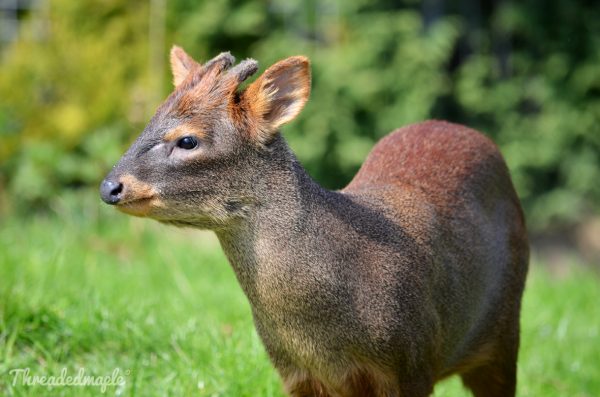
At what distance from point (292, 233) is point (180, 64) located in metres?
0.96

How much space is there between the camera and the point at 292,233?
373 cm

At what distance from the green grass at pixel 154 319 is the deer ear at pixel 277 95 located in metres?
0.66

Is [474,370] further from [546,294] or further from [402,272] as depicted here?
[546,294]

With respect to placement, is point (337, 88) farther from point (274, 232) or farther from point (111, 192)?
point (111, 192)

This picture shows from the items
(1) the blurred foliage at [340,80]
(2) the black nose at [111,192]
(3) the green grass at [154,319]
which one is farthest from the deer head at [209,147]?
(1) the blurred foliage at [340,80]

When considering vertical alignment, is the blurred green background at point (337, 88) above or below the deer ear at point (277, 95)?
below

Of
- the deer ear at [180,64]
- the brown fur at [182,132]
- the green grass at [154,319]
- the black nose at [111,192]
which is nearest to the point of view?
the black nose at [111,192]

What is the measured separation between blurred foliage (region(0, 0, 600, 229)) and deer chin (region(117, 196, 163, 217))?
5.89 m

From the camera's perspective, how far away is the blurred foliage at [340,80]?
31.3 feet

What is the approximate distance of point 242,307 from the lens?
6215 mm

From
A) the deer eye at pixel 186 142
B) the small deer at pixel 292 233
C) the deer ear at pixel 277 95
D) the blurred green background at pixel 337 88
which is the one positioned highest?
the deer ear at pixel 277 95

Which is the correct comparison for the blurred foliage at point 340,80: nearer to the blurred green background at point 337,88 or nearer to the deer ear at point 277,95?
the blurred green background at point 337,88

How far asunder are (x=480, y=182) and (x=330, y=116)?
491 cm

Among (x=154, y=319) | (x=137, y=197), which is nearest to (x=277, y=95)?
(x=137, y=197)
